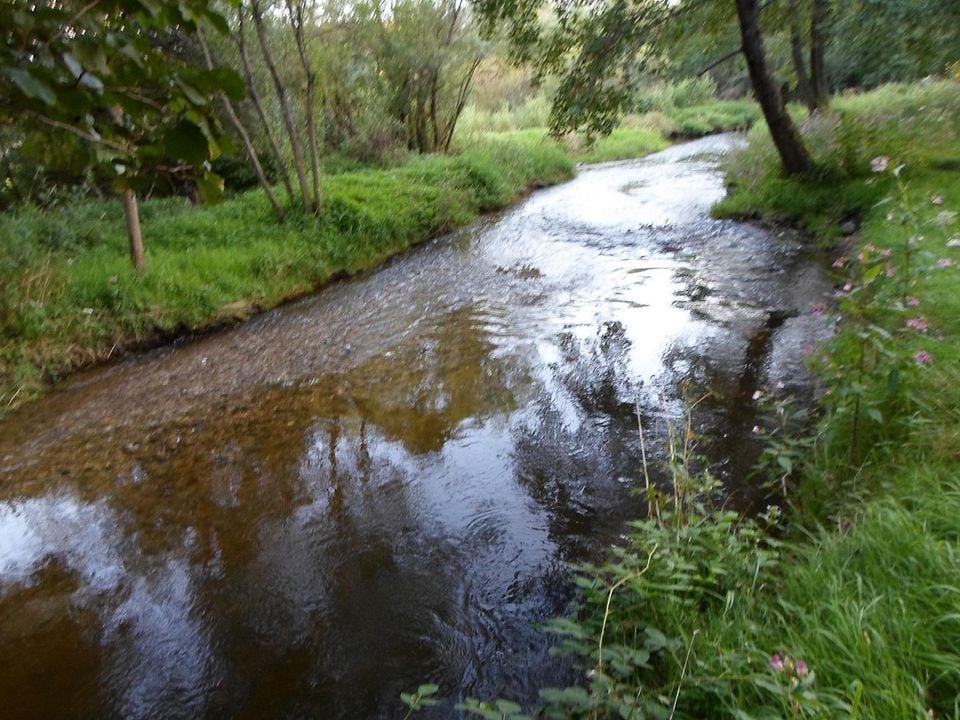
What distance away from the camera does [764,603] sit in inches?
100

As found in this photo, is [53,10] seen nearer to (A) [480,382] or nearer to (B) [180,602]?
(B) [180,602]

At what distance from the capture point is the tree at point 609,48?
33.0 feet

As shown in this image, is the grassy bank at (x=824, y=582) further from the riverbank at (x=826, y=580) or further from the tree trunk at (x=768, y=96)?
the tree trunk at (x=768, y=96)

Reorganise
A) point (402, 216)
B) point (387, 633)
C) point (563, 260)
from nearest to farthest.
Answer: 1. point (387, 633)
2. point (563, 260)
3. point (402, 216)

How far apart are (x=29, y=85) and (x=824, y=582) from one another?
288 centimetres

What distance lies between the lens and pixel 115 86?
1360mm

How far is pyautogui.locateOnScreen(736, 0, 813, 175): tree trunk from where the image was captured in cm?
1000

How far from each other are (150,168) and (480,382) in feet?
15.5

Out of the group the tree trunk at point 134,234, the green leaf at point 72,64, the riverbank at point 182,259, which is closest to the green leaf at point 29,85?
the green leaf at point 72,64

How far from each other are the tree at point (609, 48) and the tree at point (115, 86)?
9.84 meters

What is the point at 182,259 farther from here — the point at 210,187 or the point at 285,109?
the point at 210,187

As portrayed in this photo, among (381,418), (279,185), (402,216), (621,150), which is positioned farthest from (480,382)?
(621,150)

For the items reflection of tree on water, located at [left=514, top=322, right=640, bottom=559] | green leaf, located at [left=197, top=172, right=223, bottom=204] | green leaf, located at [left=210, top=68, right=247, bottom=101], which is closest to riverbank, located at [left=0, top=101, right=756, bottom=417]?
reflection of tree on water, located at [left=514, top=322, right=640, bottom=559]

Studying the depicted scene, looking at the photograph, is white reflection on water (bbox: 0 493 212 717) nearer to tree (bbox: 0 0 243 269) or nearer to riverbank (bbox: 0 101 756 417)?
riverbank (bbox: 0 101 756 417)
